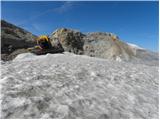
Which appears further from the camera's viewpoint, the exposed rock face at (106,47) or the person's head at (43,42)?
the exposed rock face at (106,47)

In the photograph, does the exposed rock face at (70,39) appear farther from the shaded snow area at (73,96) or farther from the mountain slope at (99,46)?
the shaded snow area at (73,96)

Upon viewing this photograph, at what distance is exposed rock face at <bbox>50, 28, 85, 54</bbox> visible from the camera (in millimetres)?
26750

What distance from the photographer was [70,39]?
90.7 feet

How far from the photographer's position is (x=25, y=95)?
3898 millimetres

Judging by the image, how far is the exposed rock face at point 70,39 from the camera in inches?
1053

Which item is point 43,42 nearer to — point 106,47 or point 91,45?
point 106,47

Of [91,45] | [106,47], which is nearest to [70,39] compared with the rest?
[91,45]

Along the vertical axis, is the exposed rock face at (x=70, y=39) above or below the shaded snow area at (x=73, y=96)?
above

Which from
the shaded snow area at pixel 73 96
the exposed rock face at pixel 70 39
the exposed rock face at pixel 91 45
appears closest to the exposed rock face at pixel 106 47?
the exposed rock face at pixel 91 45

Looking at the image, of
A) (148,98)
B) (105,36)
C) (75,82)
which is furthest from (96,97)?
(105,36)

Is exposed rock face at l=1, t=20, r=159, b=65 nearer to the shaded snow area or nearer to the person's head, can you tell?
the person's head

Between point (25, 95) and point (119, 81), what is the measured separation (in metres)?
3.05

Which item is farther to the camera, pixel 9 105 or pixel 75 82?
pixel 75 82

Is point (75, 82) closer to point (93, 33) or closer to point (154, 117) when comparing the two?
point (154, 117)
